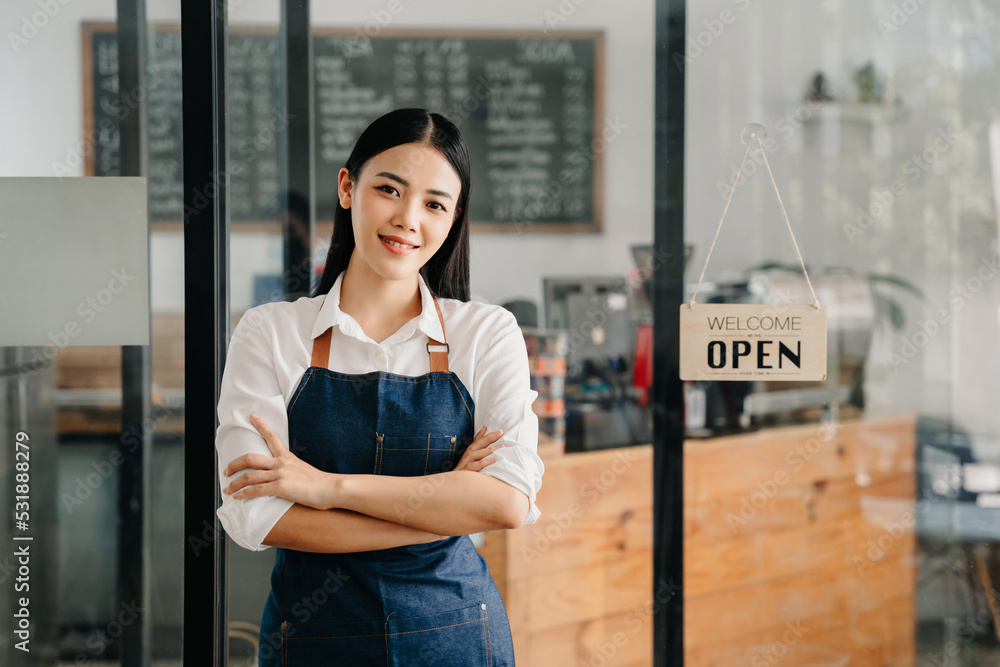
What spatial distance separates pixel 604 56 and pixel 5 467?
6.01 ft

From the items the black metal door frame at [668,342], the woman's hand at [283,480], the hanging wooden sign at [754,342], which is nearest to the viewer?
the woman's hand at [283,480]

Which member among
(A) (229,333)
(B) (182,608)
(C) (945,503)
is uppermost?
(A) (229,333)

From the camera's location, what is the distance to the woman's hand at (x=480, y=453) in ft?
4.05

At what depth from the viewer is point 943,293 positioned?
194 cm

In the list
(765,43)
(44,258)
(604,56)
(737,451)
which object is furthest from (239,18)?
(737,451)

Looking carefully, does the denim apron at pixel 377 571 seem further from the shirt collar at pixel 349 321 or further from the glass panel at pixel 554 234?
the glass panel at pixel 554 234

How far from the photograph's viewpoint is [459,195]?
1.36 m

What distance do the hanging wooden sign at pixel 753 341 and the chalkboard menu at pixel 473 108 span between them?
40 centimetres

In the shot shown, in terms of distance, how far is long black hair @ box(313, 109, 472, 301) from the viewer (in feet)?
4.25

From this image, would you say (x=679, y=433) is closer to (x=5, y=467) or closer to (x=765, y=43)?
(x=765, y=43)

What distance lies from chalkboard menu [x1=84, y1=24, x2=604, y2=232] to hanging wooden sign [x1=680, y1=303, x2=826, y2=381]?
396mm

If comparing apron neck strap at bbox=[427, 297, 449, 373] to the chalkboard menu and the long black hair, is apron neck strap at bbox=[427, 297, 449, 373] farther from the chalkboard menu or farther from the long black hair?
the chalkboard menu

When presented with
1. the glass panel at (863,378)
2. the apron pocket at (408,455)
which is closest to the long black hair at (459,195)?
the apron pocket at (408,455)

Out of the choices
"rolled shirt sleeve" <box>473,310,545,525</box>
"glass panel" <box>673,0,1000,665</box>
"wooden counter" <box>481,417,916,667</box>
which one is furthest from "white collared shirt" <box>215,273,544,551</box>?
"glass panel" <box>673,0,1000,665</box>
